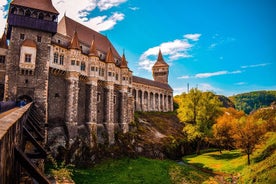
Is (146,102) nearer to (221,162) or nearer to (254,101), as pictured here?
(221,162)

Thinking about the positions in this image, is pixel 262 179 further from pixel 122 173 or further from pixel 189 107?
pixel 189 107

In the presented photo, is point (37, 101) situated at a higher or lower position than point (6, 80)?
lower

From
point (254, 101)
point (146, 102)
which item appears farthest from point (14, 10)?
point (254, 101)

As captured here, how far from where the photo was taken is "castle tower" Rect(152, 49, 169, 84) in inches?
3812

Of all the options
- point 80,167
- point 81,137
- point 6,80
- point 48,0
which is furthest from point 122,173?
point 48,0

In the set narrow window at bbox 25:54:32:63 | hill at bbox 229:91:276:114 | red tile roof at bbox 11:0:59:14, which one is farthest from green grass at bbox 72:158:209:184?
hill at bbox 229:91:276:114

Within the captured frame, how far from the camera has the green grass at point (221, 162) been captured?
34.3 meters

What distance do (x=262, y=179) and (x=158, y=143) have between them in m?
26.8

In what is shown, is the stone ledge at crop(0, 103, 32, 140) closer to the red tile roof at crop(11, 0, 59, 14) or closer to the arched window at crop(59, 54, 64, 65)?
the arched window at crop(59, 54, 64, 65)

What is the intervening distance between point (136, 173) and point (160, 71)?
70.1m

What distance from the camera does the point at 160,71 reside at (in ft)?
320

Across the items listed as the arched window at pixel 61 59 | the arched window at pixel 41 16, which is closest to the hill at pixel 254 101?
the arched window at pixel 61 59

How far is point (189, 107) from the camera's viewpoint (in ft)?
160

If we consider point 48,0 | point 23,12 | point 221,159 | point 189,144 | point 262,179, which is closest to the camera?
point 262,179
